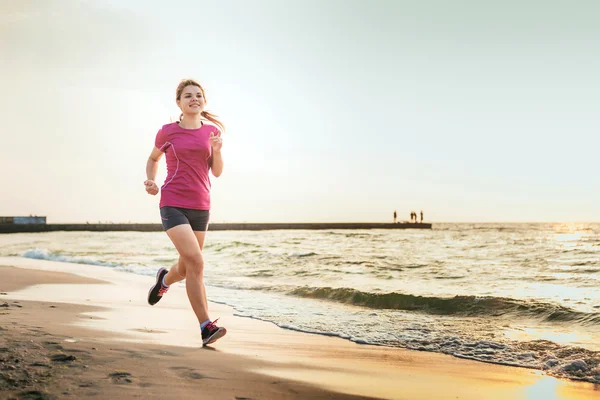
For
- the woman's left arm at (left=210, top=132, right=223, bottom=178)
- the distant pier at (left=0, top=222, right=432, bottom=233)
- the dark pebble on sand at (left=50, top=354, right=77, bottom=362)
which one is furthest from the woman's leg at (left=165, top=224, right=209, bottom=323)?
the distant pier at (left=0, top=222, right=432, bottom=233)

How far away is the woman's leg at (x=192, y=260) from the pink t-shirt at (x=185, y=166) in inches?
9.6

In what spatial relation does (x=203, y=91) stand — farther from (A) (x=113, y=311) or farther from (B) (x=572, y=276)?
(B) (x=572, y=276)

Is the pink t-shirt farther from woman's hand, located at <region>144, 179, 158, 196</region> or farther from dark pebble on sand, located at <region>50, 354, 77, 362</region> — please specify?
dark pebble on sand, located at <region>50, 354, 77, 362</region>

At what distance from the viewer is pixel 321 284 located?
10.7 meters

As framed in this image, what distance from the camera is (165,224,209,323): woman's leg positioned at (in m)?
4.48

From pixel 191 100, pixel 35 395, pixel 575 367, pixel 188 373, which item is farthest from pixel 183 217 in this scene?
pixel 575 367

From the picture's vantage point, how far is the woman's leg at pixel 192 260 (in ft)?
14.7

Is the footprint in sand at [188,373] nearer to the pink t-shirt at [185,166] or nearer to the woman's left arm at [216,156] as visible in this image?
the pink t-shirt at [185,166]

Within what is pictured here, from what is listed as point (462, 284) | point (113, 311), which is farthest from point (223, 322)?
point (462, 284)

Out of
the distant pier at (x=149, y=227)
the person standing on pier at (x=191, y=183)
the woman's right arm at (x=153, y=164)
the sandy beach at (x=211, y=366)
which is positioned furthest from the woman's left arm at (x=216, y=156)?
the distant pier at (x=149, y=227)

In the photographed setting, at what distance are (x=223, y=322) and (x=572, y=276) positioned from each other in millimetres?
8759

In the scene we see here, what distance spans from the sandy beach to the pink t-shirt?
122 cm

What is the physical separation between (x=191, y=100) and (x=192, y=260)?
1.38 meters

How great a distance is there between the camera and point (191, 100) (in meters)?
4.71
